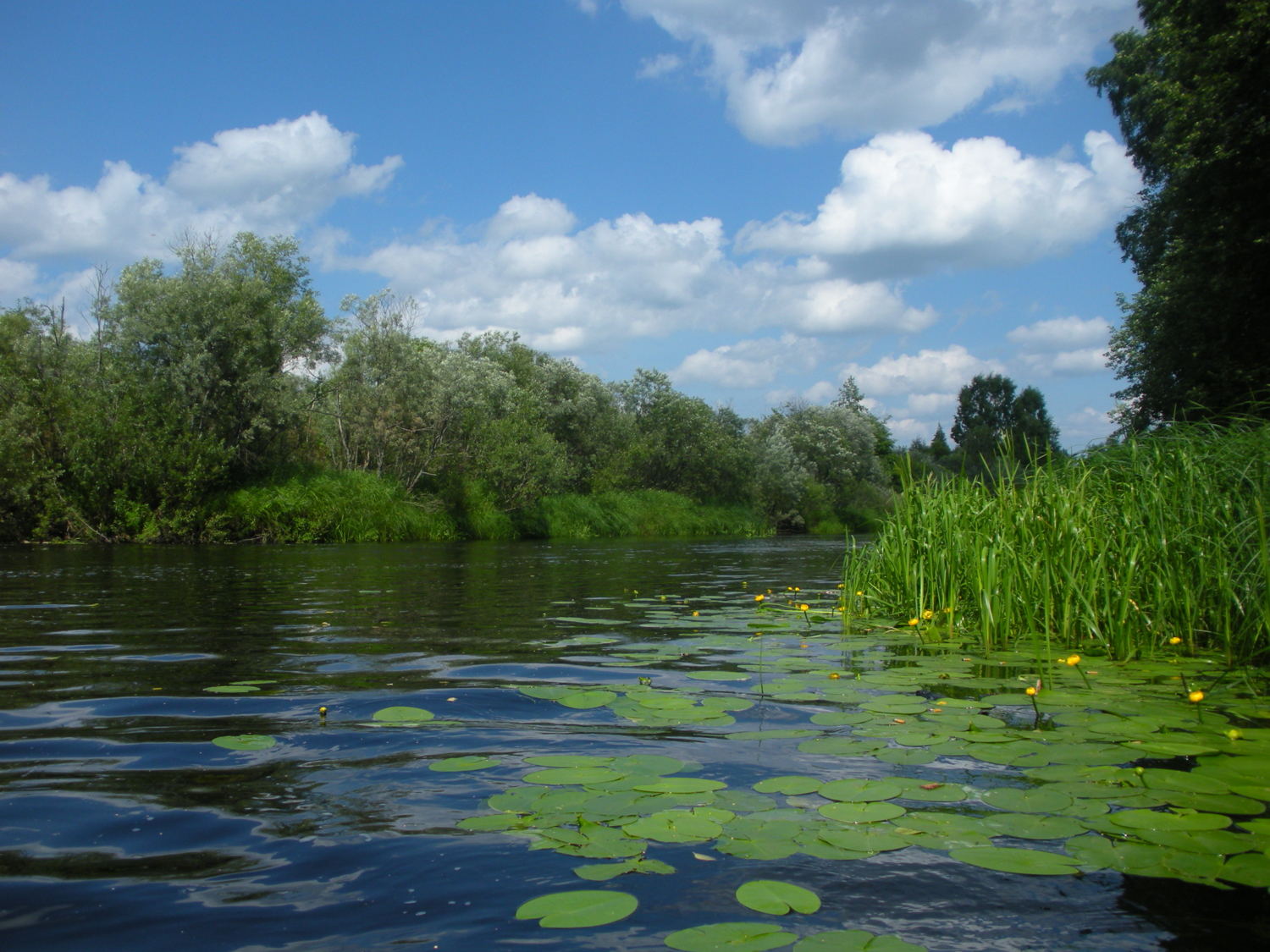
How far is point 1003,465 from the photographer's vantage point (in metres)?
7.37

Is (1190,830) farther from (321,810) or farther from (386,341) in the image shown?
(386,341)

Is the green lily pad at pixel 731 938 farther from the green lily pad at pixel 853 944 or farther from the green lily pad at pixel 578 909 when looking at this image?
the green lily pad at pixel 578 909

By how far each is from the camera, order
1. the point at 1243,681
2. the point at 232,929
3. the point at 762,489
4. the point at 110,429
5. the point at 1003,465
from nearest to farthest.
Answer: the point at 232,929 → the point at 1243,681 → the point at 1003,465 → the point at 110,429 → the point at 762,489

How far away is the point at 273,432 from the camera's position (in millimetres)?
29797

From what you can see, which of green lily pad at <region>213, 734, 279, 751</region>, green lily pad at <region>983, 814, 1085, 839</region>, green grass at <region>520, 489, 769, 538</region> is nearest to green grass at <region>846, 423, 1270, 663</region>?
green lily pad at <region>983, 814, 1085, 839</region>

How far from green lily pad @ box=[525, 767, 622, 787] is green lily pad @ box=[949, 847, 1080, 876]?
1249 mm

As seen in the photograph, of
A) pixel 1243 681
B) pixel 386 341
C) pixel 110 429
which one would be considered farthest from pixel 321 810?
pixel 386 341

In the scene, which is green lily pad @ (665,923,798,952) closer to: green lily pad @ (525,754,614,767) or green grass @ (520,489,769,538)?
green lily pad @ (525,754,614,767)

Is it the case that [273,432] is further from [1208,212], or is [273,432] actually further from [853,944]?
[853,944]

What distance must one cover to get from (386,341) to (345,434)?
154 inches

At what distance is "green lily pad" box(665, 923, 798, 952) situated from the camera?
75.6 inches

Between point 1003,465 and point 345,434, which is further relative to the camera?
point 345,434

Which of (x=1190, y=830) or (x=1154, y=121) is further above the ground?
(x=1154, y=121)

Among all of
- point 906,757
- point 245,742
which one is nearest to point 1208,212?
point 906,757
